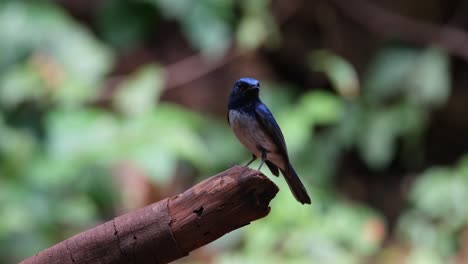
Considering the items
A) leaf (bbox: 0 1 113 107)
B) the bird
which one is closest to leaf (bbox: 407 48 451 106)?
leaf (bbox: 0 1 113 107)

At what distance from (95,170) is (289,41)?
212cm

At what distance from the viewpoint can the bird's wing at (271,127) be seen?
2.00 meters

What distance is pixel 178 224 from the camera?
166cm

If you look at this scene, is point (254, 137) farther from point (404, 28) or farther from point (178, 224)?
point (404, 28)

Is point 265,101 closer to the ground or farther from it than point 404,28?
closer to the ground

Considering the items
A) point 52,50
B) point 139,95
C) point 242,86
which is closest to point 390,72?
point 139,95

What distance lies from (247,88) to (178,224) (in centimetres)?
51

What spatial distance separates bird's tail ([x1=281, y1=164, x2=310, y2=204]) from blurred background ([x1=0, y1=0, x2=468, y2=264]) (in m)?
1.50

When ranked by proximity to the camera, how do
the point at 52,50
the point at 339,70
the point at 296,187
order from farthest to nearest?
the point at 339,70
the point at 52,50
the point at 296,187

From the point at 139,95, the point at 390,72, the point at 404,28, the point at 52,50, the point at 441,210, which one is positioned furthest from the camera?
the point at 404,28

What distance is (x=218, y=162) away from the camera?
15.7 feet

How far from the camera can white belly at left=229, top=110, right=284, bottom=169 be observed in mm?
2014

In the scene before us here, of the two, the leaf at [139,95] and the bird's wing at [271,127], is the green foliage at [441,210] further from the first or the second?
the bird's wing at [271,127]

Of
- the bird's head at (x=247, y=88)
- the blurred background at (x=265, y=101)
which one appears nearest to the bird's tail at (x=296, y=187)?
the bird's head at (x=247, y=88)
